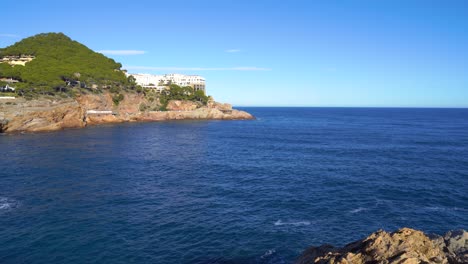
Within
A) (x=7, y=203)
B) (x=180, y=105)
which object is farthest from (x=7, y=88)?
(x=7, y=203)

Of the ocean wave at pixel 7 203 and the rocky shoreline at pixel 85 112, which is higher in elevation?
the rocky shoreline at pixel 85 112

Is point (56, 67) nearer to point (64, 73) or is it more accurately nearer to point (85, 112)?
point (64, 73)

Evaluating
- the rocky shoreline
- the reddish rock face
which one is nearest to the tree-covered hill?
the rocky shoreline

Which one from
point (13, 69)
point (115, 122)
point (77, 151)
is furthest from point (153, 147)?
point (13, 69)

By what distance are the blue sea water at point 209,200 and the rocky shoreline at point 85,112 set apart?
87.2 feet

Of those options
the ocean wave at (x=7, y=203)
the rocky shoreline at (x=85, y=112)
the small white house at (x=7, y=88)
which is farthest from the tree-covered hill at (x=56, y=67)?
the ocean wave at (x=7, y=203)

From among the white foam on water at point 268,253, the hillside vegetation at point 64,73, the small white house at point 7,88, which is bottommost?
the white foam on water at point 268,253

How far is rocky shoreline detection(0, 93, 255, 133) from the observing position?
112 meters

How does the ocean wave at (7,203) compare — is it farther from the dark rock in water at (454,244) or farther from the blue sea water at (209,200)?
the dark rock in water at (454,244)

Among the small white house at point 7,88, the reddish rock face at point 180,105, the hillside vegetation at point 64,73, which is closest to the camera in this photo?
the small white house at point 7,88

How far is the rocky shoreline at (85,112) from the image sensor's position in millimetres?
111688

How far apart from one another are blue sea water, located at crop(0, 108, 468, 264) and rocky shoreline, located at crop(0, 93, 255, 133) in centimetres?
2657

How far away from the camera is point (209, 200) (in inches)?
1906

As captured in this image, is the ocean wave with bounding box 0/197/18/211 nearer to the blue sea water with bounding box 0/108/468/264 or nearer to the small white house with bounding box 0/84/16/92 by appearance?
the blue sea water with bounding box 0/108/468/264
